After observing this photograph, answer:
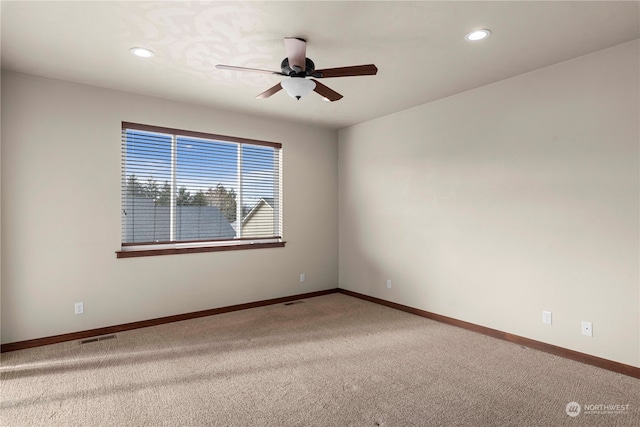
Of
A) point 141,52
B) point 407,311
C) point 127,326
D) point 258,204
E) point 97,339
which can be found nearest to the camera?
point 141,52

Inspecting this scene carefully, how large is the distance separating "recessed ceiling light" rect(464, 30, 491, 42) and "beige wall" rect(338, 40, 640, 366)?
0.97 m

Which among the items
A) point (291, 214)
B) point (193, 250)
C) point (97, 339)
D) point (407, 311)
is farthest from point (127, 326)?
point (407, 311)

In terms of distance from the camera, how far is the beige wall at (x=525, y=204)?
274cm

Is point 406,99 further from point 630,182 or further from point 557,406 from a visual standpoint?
point 557,406

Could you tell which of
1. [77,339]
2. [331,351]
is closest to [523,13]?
[331,351]

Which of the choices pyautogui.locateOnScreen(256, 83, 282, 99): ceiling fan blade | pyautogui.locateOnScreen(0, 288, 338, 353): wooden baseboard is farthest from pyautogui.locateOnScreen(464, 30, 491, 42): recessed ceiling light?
pyautogui.locateOnScreen(0, 288, 338, 353): wooden baseboard

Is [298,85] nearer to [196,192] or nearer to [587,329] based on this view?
[196,192]

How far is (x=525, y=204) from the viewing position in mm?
3295

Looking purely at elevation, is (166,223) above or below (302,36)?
below

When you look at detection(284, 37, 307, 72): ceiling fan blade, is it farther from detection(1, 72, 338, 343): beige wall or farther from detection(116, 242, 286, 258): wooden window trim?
detection(116, 242, 286, 258): wooden window trim

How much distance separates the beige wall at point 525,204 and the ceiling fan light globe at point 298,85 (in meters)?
2.01

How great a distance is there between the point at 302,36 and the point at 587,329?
3.28 m

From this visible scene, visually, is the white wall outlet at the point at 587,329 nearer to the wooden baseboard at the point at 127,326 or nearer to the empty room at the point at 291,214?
the empty room at the point at 291,214

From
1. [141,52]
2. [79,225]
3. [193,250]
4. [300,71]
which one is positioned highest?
[141,52]
